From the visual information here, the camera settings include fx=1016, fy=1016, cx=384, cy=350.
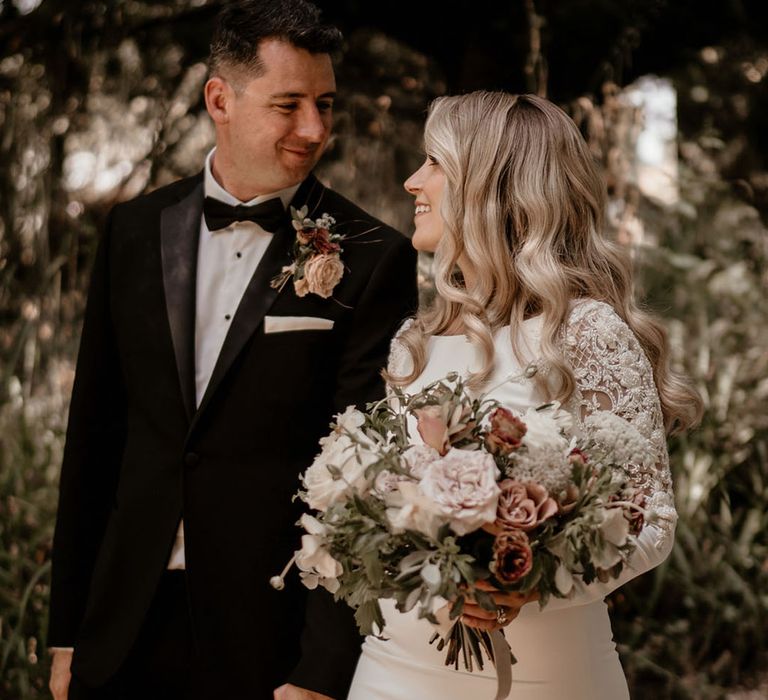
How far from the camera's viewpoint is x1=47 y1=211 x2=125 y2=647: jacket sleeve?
2.69 meters

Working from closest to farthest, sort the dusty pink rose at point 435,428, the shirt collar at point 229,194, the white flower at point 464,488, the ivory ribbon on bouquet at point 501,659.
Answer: the white flower at point 464,488 < the dusty pink rose at point 435,428 < the ivory ribbon on bouquet at point 501,659 < the shirt collar at point 229,194

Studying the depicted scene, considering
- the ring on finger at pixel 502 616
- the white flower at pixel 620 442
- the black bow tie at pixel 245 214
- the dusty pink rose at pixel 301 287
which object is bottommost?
the ring on finger at pixel 502 616

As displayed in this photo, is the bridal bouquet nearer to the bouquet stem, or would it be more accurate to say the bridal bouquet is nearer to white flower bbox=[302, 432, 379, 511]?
white flower bbox=[302, 432, 379, 511]

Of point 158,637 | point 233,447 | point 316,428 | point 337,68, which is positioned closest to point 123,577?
point 158,637

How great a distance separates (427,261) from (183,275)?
1227 millimetres

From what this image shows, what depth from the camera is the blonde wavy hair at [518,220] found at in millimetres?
2301

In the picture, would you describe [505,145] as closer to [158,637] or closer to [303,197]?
[303,197]

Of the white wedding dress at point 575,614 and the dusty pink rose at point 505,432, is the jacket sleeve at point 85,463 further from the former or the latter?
the dusty pink rose at point 505,432

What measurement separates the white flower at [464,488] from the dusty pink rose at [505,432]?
0.03m

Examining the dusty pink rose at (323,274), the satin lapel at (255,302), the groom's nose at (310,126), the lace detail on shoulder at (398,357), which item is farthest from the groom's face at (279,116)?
the lace detail on shoulder at (398,357)

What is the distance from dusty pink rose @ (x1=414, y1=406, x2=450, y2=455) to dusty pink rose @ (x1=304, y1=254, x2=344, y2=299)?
2.59 feet

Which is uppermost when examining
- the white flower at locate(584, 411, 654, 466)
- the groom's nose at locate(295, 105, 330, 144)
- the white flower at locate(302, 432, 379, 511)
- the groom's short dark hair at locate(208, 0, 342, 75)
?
the groom's short dark hair at locate(208, 0, 342, 75)

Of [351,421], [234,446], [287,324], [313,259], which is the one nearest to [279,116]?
[313,259]

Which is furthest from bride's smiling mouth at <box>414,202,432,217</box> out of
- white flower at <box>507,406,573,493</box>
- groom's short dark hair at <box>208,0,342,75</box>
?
white flower at <box>507,406,573,493</box>
